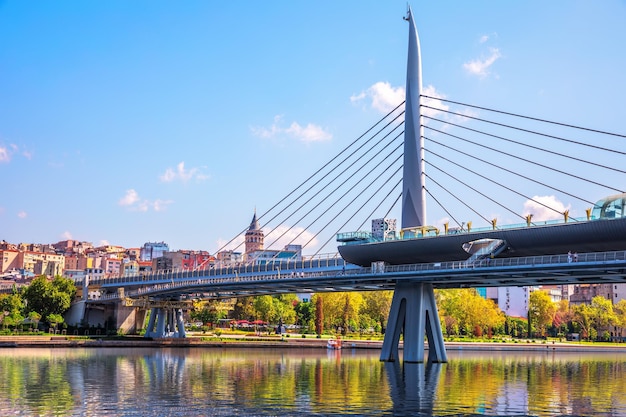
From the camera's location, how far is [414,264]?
2581 inches

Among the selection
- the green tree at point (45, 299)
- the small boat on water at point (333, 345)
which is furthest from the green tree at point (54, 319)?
the small boat on water at point (333, 345)

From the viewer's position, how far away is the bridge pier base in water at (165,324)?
104875mm

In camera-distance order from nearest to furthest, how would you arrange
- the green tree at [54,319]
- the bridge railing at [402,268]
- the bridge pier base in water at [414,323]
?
the bridge railing at [402,268]
the bridge pier base in water at [414,323]
the green tree at [54,319]

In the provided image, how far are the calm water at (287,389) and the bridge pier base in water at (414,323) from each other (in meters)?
2.08

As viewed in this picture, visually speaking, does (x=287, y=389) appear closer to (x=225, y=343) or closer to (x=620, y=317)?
(x=225, y=343)

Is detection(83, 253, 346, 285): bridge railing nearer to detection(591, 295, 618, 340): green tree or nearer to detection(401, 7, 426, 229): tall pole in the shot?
detection(401, 7, 426, 229): tall pole

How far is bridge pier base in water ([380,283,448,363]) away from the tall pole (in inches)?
247

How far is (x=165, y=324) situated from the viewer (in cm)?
10869

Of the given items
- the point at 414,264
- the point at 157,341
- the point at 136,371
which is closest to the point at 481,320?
the point at 157,341

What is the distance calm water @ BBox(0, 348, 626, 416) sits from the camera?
36.8 metres

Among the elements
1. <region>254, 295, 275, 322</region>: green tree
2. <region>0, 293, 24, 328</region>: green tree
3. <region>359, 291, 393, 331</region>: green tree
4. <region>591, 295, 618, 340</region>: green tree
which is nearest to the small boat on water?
<region>359, 291, 393, 331</region>: green tree

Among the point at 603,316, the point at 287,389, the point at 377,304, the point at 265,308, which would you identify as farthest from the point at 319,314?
the point at 287,389

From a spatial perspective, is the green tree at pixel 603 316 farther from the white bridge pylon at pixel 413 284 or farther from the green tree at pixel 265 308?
the white bridge pylon at pixel 413 284

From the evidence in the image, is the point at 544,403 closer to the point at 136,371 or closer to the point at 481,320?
the point at 136,371
